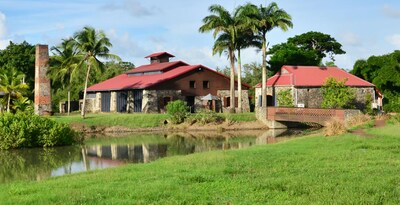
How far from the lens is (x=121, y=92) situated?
56562 millimetres

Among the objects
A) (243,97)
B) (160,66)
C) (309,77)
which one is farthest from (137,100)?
(309,77)

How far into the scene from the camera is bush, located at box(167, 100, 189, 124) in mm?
46438

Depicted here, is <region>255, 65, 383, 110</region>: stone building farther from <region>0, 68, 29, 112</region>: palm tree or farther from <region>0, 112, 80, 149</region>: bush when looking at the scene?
<region>0, 112, 80, 149</region>: bush

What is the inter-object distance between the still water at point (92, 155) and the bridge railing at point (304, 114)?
868 centimetres

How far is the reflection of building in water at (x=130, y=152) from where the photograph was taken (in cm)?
2620

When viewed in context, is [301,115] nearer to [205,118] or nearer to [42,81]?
[205,118]

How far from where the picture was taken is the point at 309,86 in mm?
50969

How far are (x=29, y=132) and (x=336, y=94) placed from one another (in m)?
29.0

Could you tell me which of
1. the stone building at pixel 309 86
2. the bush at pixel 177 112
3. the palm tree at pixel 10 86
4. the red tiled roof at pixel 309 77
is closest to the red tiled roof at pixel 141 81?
the bush at pixel 177 112

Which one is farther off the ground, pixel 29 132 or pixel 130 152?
pixel 29 132

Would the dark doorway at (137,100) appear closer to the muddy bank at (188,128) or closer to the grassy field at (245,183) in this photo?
the muddy bank at (188,128)

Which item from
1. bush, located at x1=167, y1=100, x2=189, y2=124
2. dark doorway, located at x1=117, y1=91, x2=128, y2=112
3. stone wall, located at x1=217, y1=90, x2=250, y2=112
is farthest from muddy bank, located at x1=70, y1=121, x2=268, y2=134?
dark doorway, located at x1=117, y1=91, x2=128, y2=112

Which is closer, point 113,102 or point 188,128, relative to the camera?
point 188,128

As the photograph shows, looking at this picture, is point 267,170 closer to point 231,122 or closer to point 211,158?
point 211,158
